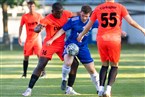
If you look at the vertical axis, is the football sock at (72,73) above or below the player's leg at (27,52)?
above

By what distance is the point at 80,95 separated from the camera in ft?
44.9

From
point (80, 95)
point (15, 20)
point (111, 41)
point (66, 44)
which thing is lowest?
point (15, 20)

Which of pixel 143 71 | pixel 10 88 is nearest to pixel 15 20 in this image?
pixel 143 71

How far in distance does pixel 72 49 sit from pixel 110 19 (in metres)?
1.73

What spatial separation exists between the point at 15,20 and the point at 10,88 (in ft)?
139

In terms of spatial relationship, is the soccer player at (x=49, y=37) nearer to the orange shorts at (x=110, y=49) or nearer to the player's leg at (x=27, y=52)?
the orange shorts at (x=110, y=49)

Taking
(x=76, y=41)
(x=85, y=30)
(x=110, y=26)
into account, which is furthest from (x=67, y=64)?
(x=110, y=26)

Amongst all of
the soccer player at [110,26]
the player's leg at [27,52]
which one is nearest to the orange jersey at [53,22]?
the soccer player at [110,26]

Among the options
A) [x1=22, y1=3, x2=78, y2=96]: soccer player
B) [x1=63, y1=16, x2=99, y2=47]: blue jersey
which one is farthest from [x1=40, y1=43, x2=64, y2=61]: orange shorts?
[x1=63, y1=16, x2=99, y2=47]: blue jersey

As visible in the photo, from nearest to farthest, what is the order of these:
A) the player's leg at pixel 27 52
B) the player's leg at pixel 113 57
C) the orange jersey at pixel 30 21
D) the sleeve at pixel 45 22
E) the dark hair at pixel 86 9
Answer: the player's leg at pixel 113 57 → the dark hair at pixel 86 9 → the sleeve at pixel 45 22 → the orange jersey at pixel 30 21 → the player's leg at pixel 27 52

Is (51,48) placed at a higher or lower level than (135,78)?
higher

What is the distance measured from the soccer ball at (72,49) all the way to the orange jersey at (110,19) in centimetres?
149

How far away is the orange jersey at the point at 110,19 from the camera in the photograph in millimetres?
11805

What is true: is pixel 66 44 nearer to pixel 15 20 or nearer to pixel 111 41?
pixel 111 41
